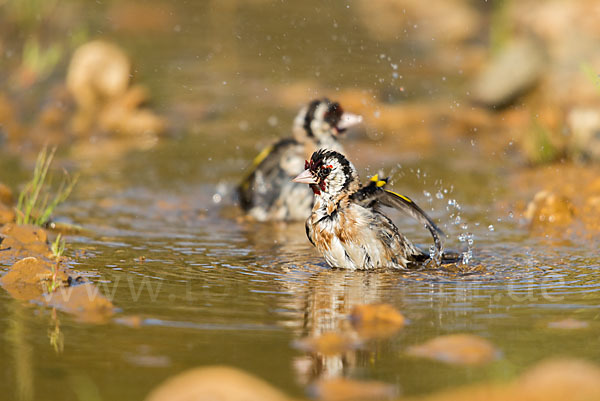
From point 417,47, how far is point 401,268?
10730 millimetres

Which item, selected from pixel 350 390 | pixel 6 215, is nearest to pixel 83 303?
pixel 350 390

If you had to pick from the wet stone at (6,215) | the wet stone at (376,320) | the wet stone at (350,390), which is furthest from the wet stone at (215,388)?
the wet stone at (6,215)

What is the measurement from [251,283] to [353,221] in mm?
877

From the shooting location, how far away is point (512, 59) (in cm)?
1258

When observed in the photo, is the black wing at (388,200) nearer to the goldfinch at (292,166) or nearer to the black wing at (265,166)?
the goldfinch at (292,166)

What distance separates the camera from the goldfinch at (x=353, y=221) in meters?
6.63

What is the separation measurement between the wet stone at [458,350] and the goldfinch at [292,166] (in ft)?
13.4

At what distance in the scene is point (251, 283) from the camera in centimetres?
626

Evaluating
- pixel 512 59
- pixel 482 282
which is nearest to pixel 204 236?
pixel 482 282

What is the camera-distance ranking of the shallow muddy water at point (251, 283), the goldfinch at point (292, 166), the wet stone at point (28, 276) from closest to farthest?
the shallow muddy water at point (251, 283)
the wet stone at point (28, 276)
the goldfinch at point (292, 166)

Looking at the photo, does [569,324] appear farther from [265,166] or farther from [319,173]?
[265,166]

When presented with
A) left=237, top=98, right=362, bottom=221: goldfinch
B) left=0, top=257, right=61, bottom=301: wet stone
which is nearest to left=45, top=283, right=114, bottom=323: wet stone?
left=0, top=257, right=61, bottom=301: wet stone

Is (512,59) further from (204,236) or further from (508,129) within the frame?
(204,236)

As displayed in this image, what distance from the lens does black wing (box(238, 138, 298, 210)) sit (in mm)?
9109
